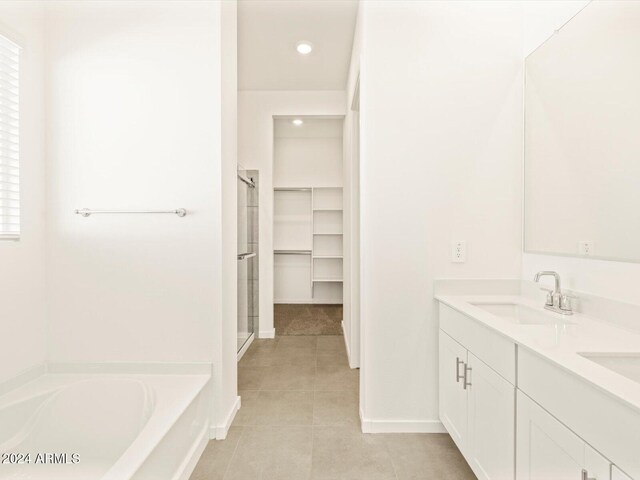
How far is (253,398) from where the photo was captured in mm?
2387

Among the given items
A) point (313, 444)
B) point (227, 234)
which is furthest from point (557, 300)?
point (227, 234)

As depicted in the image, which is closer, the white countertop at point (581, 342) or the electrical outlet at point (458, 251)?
the white countertop at point (581, 342)

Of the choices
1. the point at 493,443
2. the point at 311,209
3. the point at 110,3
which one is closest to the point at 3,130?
the point at 110,3

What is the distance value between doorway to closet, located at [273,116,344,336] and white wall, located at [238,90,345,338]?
1397 millimetres

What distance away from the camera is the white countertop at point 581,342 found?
2.65ft

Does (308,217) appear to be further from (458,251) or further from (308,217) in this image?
(458,251)

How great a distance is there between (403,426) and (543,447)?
1.05 metres

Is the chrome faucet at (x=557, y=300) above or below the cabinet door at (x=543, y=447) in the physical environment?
above

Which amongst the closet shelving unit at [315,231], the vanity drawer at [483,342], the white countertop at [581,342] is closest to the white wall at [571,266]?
the white countertop at [581,342]

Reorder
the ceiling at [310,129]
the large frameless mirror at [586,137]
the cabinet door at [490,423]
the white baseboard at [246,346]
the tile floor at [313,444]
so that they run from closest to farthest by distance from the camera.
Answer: the cabinet door at [490,423] → the large frameless mirror at [586,137] → the tile floor at [313,444] → the white baseboard at [246,346] → the ceiling at [310,129]

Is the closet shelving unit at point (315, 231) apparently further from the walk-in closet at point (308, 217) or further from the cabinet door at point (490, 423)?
the cabinet door at point (490, 423)

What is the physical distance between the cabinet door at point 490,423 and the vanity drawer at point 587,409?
161 mm

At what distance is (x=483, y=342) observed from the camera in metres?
1.41

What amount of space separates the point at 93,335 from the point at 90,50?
5.39 ft
